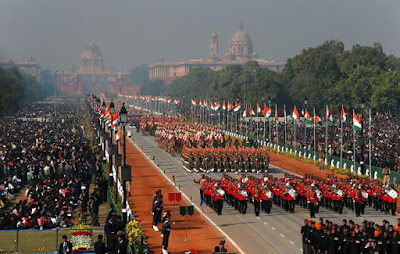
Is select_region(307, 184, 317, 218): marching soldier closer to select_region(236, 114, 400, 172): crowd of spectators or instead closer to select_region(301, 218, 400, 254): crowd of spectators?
select_region(301, 218, 400, 254): crowd of spectators

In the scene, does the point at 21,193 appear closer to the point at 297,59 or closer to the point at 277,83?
the point at 277,83

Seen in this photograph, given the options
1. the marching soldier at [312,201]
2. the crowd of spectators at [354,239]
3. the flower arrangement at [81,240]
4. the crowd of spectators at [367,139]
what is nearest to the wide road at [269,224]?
the marching soldier at [312,201]

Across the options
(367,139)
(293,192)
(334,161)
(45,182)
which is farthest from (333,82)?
(293,192)

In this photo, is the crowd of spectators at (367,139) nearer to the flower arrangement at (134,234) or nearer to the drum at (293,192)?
the drum at (293,192)

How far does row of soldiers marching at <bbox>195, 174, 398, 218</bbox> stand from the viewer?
1500 inches

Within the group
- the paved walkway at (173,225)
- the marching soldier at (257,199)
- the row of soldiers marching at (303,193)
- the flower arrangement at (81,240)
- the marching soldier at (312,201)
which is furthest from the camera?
the marching soldier at (257,199)

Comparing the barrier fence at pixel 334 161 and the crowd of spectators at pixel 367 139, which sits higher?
the crowd of spectators at pixel 367 139

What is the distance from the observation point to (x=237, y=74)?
199m

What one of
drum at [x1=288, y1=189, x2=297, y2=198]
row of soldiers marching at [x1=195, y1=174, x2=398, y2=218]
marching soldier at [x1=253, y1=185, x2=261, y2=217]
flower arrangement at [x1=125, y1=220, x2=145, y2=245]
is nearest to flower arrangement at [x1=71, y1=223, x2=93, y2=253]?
flower arrangement at [x1=125, y1=220, x2=145, y2=245]

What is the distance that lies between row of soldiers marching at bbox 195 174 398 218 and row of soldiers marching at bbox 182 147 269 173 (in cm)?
1617

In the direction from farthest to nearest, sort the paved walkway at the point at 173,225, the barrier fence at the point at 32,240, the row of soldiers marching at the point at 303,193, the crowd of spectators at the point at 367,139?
the crowd of spectators at the point at 367,139 < the row of soldiers marching at the point at 303,193 < the paved walkway at the point at 173,225 < the barrier fence at the point at 32,240

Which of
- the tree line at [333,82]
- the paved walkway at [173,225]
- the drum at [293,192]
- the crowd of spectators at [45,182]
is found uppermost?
the tree line at [333,82]

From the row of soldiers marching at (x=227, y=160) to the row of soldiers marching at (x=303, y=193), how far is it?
1617 cm

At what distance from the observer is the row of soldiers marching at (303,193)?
3809 centimetres
